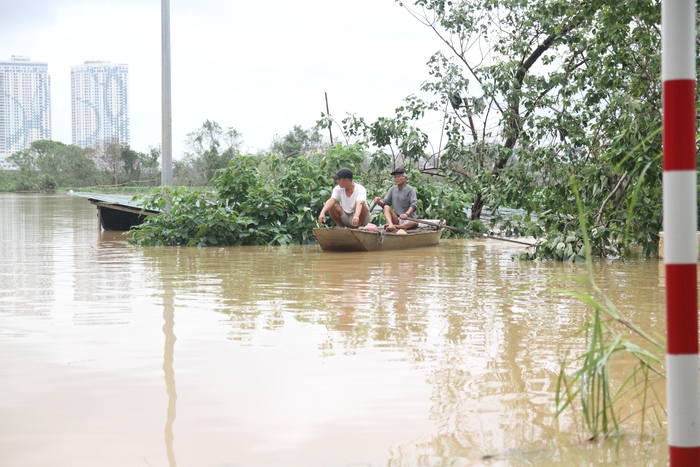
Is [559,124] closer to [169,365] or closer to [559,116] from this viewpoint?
[559,116]

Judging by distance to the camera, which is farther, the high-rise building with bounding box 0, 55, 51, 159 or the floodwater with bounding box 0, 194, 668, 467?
the high-rise building with bounding box 0, 55, 51, 159

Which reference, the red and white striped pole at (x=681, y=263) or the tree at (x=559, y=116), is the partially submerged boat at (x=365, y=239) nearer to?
the tree at (x=559, y=116)

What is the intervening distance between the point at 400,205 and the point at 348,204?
46.2 inches

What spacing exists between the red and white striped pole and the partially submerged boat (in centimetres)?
1008

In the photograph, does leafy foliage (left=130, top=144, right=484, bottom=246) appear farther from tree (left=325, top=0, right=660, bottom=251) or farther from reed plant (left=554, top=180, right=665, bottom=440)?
reed plant (left=554, top=180, right=665, bottom=440)

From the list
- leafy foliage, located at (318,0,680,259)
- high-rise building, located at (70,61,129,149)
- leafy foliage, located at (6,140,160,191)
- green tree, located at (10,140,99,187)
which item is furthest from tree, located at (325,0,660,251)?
high-rise building, located at (70,61,129,149)

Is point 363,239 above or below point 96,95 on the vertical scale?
below

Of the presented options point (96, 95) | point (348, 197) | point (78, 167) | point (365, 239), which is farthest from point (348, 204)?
point (96, 95)

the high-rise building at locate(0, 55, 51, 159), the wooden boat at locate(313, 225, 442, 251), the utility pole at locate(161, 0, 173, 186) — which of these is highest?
the high-rise building at locate(0, 55, 51, 159)

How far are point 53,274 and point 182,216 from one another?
5.11 meters

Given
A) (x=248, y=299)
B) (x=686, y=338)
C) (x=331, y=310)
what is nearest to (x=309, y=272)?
(x=248, y=299)

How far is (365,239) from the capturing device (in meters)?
12.6

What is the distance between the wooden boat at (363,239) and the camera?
40.5 feet

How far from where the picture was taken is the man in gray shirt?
1359 centimetres
